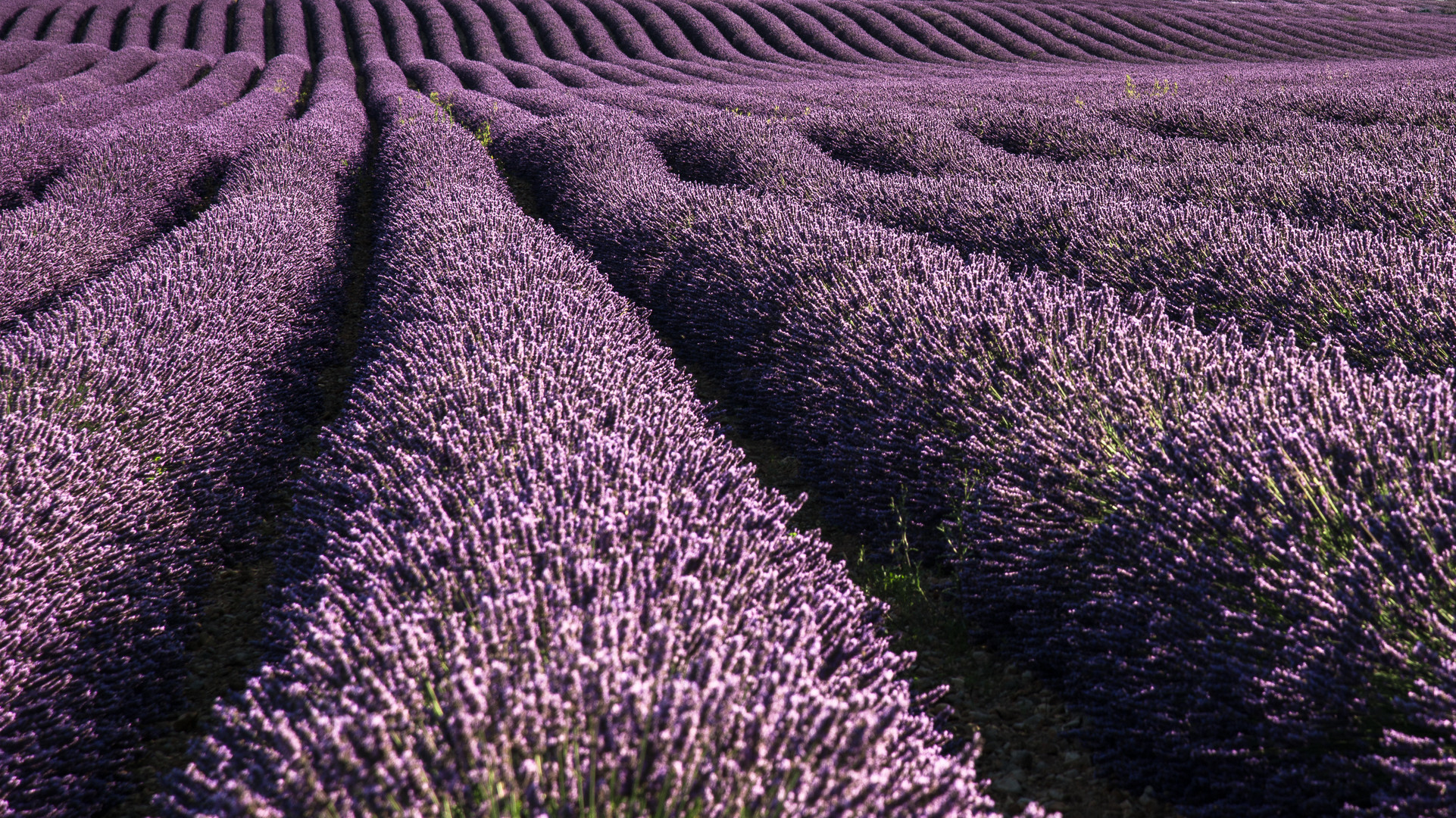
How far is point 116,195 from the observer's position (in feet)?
24.5

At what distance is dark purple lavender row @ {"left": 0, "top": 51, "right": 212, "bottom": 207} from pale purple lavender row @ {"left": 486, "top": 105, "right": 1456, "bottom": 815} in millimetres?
8518

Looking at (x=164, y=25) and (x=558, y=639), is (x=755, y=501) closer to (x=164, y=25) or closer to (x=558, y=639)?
(x=558, y=639)

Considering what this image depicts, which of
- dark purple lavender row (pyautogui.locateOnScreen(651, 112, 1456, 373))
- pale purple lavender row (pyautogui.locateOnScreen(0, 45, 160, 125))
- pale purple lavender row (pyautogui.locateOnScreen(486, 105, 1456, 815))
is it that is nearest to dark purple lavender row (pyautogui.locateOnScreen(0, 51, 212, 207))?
pale purple lavender row (pyautogui.locateOnScreen(0, 45, 160, 125))

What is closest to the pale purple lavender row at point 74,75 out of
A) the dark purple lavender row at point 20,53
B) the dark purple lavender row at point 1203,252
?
the dark purple lavender row at point 20,53

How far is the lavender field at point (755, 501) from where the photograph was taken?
1363mm

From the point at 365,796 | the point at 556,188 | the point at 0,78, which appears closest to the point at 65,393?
the point at 365,796

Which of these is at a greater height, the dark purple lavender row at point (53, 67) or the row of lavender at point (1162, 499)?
the row of lavender at point (1162, 499)

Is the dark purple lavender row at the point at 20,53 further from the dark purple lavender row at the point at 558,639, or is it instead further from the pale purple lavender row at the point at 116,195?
the dark purple lavender row at the point at 558,639

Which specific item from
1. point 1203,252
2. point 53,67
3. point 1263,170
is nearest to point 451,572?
point 1203,252

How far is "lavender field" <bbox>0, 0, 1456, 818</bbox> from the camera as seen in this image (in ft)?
4.47

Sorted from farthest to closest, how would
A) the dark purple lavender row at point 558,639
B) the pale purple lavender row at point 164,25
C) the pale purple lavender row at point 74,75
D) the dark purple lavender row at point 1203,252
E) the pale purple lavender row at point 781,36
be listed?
the pale purple lavender row at point 164,25 < the pale purple lavender row at point 781,36 < the pale purple lavender row at point 74,75 < the dark purple lavender row at point 1203,252 < the dark purple lavender row at point 558,639

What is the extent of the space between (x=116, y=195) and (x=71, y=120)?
703 centimetres

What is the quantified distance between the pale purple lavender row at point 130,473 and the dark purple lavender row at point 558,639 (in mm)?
463

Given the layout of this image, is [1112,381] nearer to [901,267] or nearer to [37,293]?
[901,267]
